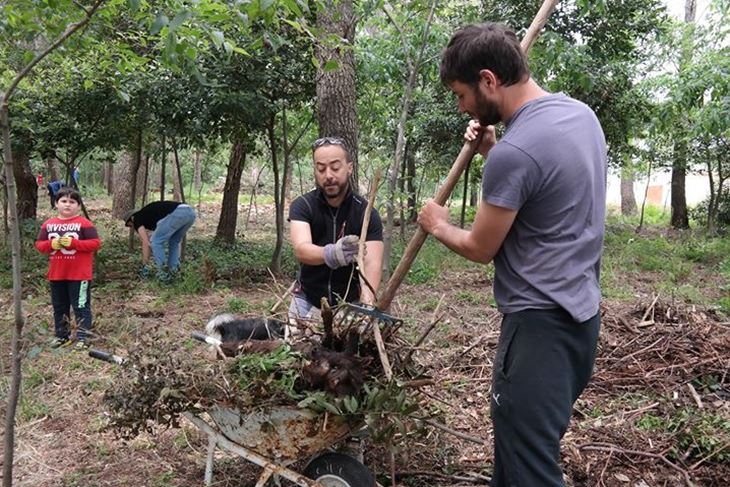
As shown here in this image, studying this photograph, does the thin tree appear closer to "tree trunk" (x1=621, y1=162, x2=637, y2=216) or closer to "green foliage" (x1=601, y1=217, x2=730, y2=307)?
"green foliage" (x1=601, y1=217, x2=730, y2=307)

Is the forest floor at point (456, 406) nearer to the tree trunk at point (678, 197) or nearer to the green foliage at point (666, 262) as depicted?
the green foliage at point (666, 262)

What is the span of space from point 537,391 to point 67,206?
4843 mm

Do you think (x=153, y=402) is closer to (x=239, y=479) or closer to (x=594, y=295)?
→ (x=239, y=479)

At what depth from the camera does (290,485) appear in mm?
3156

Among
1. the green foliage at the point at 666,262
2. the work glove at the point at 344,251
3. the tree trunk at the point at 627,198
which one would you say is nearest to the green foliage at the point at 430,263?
the green foliage at the point at 666,262

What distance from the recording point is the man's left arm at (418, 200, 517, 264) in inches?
72.6

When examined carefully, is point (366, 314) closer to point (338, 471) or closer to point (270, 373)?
point (270, 373)

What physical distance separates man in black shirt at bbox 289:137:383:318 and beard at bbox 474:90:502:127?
1198mm

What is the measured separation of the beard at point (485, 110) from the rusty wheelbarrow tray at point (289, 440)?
1301mm

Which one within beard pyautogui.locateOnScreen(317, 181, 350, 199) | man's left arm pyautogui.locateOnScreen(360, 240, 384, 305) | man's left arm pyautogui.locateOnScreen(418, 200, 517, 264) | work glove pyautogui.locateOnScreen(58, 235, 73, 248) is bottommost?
work glove pyautogui.locateOnScreen(58, 235, 73, 248)

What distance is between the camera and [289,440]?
2.52 meters

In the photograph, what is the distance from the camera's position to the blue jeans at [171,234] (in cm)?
806

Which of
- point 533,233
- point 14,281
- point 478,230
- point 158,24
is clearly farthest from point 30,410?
point 533,233

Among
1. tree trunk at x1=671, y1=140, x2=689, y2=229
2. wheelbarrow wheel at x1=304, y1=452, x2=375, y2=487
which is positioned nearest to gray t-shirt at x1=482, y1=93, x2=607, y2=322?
wheelbarrow wheel at x1=304, y1=452, x2=375, y2=487
